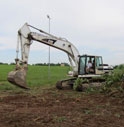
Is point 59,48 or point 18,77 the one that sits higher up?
point 59,48

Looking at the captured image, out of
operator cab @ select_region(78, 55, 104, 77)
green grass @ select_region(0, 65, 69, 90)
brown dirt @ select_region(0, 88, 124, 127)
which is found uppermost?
operator cab @ select_region(78, 55, 104, 77)

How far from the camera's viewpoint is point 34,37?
2078 centimetres

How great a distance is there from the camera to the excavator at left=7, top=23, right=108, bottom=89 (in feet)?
64.0

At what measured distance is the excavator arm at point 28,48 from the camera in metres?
18.9

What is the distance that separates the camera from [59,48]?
21953 mm

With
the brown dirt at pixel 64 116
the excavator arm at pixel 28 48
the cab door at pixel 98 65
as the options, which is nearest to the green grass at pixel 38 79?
the excavator arm at pixel 28 48

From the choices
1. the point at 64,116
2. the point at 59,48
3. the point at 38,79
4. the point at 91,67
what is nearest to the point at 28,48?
the point at 59,48

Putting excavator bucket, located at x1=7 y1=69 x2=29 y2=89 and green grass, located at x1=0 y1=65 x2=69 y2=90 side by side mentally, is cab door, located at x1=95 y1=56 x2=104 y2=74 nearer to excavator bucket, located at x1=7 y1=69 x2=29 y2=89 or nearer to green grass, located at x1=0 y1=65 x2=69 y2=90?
excavator bucket, located at x1=7 y1=69 x2=29 y2=89

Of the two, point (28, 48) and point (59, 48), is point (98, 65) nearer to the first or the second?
point (59, 48)

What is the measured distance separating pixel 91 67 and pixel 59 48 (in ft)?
7.06

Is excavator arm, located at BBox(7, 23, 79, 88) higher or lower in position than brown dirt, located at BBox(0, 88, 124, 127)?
higher

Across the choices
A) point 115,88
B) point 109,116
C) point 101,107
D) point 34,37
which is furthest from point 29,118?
point 34,37

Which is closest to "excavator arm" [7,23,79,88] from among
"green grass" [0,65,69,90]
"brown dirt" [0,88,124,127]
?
"green grass" [0,65,69,90]

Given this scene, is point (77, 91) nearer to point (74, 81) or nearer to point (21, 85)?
point (74, 81)
